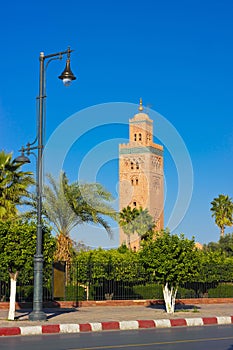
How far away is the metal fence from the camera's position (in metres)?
25.3

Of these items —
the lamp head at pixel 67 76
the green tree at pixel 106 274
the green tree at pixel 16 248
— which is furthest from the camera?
the green tree at pixel 106 274

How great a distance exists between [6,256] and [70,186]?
49.9 ft

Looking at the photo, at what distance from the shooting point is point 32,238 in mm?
18609

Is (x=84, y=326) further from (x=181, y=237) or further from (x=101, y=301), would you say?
(x=101, y=301)


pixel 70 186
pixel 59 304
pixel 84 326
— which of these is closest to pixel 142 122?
pixel 70 186

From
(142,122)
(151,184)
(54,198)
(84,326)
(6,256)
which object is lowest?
(84,326)

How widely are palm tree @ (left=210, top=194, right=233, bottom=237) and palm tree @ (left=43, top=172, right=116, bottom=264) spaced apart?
52.6m

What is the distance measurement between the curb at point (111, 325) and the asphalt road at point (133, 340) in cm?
70

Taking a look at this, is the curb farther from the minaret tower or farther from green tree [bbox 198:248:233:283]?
the minaret tower

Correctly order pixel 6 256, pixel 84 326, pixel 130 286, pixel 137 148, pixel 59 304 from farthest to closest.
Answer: pixel 137 148 < pixel 130 286 < pixel 59 304 < pixel 6 256 < pixel 84 326

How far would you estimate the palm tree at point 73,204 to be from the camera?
3241 centimetres

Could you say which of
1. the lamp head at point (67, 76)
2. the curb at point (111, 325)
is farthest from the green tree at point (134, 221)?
the lamp head at point (67, 76)

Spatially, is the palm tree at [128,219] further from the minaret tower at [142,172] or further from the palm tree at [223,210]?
the minaret tower at [142,172]

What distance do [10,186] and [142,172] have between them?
90.1m
